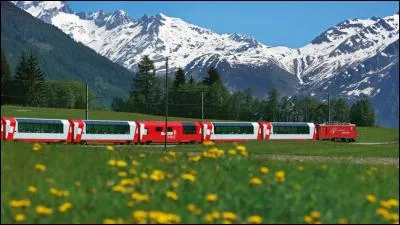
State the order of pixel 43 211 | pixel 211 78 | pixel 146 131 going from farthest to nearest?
pixel 211 78 < pixel 146 131 < pixel 43 211

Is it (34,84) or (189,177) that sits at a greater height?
(34,84)

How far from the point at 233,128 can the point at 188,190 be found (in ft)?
239

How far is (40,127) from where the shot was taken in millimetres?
67000

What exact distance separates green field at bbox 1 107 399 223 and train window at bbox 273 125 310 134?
247 ft

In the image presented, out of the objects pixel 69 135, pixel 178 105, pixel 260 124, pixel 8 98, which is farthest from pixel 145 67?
pixel 69 135

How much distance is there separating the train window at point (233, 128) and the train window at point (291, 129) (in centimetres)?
480

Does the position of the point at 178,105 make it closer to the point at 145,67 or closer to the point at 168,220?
the point at 145,67

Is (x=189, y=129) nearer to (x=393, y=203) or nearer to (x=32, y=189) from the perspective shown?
(x=393, y=203)

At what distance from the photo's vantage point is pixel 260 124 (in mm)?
85875

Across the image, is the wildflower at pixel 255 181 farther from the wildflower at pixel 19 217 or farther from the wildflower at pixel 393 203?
the wildflower at pixel 19 217

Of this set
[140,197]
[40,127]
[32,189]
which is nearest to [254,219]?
[140,197]

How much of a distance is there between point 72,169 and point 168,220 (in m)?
3.33

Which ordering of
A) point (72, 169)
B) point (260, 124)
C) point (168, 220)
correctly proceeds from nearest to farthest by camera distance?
1. point (168, 220)
2. point (72, 169)
3. point (260, 124)

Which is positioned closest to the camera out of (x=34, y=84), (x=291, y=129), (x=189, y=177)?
(x=189, y=177)
